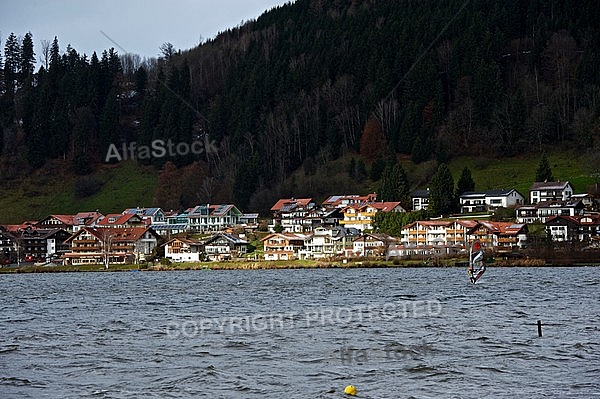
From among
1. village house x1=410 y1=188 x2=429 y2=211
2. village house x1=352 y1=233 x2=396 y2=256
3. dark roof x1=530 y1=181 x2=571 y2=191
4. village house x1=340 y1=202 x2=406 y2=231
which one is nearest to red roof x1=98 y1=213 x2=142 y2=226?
village house x1=340 y1=202 x2=406 y2=231

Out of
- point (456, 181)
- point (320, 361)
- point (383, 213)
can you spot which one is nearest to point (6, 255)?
point (383, 213)

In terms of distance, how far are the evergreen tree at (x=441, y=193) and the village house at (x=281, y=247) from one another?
14.9 metres

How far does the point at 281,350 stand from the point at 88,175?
103232 millimetres

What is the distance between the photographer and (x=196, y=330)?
28.4 meters

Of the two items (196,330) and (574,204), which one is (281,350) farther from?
(574,204)

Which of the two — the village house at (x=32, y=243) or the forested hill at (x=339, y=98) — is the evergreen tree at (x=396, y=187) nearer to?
the forested hill at (x=339, y=98)

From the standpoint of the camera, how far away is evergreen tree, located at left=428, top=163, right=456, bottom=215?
88.4m

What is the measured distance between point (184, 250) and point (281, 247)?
1138 cm

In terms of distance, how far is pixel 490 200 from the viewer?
87.2 m

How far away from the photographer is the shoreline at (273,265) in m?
70.4

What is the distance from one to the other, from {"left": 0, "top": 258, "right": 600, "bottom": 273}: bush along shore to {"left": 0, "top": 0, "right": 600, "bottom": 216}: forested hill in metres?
22.0

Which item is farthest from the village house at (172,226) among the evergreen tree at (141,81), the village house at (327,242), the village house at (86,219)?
the evergreen tree at (141,81)

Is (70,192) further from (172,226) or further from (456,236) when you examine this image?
(456,236)

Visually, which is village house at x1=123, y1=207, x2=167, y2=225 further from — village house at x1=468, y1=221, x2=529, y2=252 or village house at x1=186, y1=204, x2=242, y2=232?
village house at x1=468, y1=221, x2=529, y2=252
